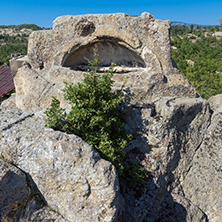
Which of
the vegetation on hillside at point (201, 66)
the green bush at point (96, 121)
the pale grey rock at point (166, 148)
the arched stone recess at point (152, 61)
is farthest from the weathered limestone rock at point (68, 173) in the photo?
the vegetation on hillside at point (201, 66)

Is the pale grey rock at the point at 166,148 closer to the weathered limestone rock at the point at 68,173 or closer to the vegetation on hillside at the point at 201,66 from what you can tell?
the weathered limestone rock at the point at 68,173

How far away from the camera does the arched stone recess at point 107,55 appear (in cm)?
700

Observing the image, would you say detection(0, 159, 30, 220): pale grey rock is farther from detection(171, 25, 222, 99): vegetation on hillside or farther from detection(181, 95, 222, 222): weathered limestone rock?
detection(171, 25, 222, 99): vegetation on hillside

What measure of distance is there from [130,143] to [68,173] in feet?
8.15

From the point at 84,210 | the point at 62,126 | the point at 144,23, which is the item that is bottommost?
the point at 84,210

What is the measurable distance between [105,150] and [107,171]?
0.72 m

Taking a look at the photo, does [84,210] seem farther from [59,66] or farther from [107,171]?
[59,66]

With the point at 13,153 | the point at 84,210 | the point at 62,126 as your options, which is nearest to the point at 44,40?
the point at 62,126

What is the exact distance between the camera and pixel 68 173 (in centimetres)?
346

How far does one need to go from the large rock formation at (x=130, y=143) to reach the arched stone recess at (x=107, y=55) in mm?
37

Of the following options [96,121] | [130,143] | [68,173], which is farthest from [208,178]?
[68,173]

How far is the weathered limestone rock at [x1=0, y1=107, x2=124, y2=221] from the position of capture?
3412 mm

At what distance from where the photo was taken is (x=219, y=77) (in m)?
28.6

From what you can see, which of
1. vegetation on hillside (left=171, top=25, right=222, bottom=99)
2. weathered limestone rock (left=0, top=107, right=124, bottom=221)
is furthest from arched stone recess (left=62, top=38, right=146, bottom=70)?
vegetation on hillside (left=171, top=25, right=222, bottom=99)
